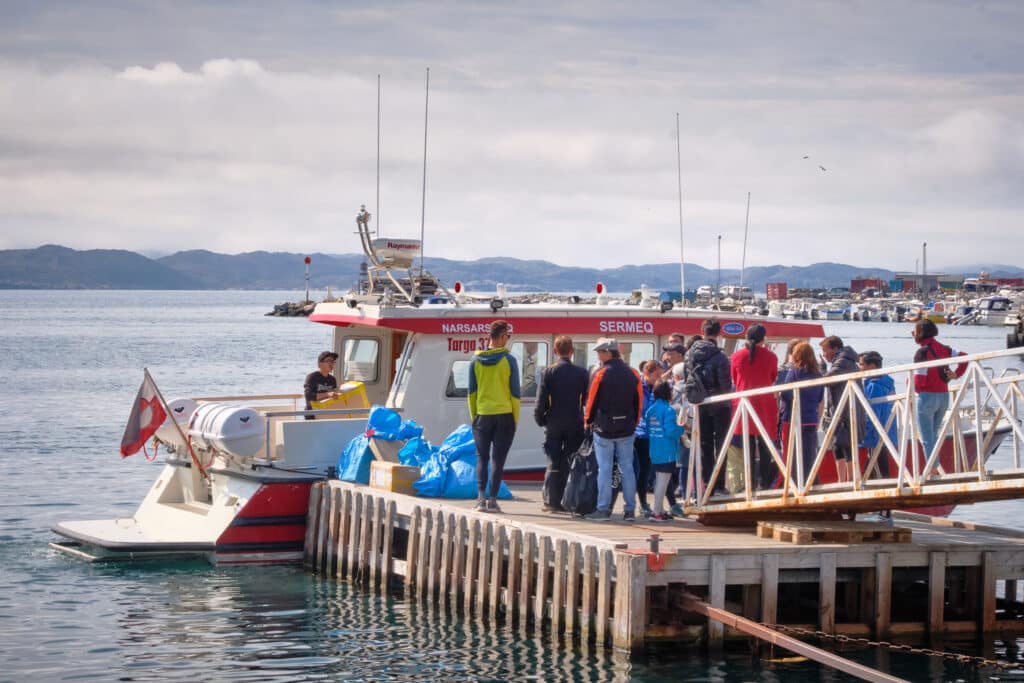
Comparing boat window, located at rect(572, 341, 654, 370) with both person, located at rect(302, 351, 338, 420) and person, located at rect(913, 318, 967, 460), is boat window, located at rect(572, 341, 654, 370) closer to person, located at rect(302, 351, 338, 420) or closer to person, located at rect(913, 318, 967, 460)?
person, located at rect(302, 351, 338, 420)

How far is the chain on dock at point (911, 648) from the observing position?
1294cm

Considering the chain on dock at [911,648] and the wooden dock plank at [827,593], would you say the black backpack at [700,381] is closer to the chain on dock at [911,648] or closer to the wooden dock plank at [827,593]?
the wooden dock plank at [827,593]

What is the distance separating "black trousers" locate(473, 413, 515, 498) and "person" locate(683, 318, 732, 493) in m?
1.91

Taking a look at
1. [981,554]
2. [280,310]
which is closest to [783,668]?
[981,554]

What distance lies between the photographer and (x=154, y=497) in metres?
18.5

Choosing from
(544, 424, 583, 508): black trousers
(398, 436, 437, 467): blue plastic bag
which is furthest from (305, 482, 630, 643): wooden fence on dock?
(544, 424, 583, 508): black trousers

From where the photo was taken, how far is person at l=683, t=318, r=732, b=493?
14.6 metres

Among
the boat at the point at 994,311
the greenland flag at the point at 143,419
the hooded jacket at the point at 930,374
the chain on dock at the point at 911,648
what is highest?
the boat at the point at 994,311

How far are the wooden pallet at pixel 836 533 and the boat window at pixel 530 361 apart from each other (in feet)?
17.2

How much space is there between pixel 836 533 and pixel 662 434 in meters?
1.98

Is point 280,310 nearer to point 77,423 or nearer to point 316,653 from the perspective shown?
point 77,423

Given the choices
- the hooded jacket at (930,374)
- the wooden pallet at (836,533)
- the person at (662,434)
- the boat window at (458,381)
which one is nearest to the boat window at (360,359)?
the boat window at (458,381)

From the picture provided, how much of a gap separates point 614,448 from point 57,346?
8040 centimetres

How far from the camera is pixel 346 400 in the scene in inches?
701
